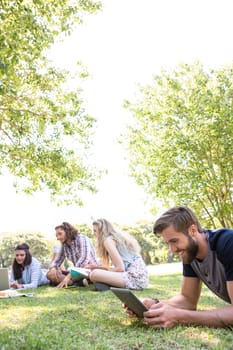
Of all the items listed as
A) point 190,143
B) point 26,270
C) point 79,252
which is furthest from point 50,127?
point 190,143

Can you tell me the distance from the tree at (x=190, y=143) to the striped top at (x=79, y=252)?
1005cm

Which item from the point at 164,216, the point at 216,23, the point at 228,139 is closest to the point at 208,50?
the point at 216,23

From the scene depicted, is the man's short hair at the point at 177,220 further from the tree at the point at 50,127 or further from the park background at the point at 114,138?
the tree at the point at 50,127

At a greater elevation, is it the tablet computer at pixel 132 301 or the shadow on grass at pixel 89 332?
the tablet computer at pixel 132 301

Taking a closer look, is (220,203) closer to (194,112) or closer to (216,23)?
(194,112)

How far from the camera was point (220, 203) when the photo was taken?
61.9 ft

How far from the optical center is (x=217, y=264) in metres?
3.49

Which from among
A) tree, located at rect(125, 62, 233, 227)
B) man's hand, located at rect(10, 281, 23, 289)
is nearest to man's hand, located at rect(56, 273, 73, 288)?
man's hand, located at rect(10, 281, 23, 289)

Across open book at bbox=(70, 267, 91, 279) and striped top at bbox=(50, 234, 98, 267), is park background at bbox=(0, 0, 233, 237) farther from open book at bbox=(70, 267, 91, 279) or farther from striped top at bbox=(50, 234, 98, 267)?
open book at bbox=(70, 267, 91, 279)

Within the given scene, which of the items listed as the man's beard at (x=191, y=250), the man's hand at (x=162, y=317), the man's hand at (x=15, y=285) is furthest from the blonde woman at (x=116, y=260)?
the man's beard at (x=191, y=250)

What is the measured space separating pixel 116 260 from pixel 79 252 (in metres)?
1.77

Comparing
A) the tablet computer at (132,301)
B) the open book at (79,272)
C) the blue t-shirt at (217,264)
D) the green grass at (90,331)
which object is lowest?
the green grass at (90,331)

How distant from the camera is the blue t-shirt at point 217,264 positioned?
324cm

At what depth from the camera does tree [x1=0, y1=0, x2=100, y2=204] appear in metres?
12.3
